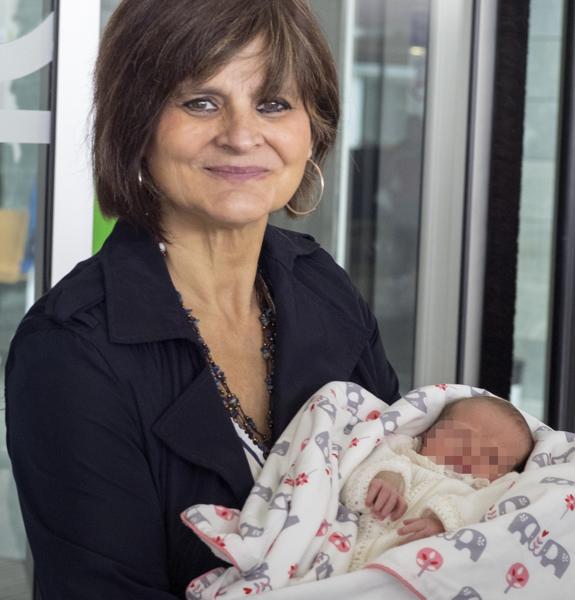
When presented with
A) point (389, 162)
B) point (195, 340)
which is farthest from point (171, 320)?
point (389, 162)

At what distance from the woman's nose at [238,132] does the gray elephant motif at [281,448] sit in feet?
1.25

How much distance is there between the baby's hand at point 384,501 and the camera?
4.50ft

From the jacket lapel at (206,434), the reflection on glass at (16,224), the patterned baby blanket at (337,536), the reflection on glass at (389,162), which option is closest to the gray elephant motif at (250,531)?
the patterned baby blanket at (337,536)

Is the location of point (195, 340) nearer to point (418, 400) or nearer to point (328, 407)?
point (328, 407)

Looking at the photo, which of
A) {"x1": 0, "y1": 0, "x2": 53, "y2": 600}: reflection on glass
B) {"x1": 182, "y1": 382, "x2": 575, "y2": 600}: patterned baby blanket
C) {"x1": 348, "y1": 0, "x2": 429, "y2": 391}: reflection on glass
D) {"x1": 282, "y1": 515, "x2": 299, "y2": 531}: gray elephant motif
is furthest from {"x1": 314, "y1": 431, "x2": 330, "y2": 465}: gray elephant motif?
{"x1": 348, "y1": 0, "x2": 429, "y2": 391}: reflection on glass

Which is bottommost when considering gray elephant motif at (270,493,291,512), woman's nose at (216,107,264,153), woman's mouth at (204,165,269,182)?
gray elephant motif at (270,493,291,512)

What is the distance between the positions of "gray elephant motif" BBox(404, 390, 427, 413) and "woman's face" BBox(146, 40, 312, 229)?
1.13ft

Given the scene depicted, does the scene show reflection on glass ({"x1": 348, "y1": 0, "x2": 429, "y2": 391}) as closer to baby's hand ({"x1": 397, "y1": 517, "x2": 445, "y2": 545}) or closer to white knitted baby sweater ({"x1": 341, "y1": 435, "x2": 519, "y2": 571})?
white knitted baby sweater ({"x1": 341, "y1": 435, "x2": 519, "y2": 571})

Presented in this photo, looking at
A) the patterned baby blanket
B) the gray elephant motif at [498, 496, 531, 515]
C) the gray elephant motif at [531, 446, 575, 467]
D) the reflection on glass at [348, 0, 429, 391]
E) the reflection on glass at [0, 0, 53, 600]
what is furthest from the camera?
Result: the reflection on glass at [348, 0, 429, 391]

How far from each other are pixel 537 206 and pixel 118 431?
235cm

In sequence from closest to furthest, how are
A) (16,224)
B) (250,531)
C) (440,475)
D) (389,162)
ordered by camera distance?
(250,531)
(440,475)
(16,224)
(389,162)

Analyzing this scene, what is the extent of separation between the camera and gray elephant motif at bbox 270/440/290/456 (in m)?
1.41

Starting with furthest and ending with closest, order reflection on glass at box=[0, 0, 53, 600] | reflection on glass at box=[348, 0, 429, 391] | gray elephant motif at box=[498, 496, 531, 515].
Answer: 1. reflection on glass at box=[348, 0, 429, 391]
2. reflection on glass at box=[0, 0, 53, 600]
3. gray elephant motif at box=[498, 496, 531, 515]

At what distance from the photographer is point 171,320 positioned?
1398 mm
